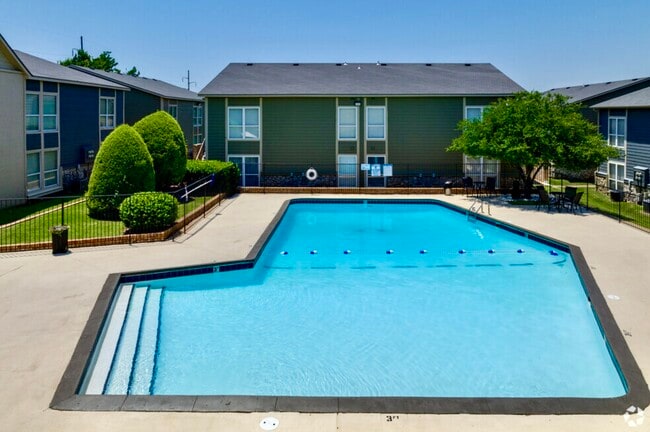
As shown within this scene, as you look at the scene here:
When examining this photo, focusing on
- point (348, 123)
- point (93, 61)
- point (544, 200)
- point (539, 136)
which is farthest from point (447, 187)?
point (93, 61)

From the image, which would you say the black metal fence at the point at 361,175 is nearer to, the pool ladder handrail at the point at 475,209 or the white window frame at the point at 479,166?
the white window frame at the point at 479,166

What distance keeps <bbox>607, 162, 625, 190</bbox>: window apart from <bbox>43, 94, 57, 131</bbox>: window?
25095 millimetres

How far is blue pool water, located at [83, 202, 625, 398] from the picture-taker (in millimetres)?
7570

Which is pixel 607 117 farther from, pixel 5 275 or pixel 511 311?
pixel 5 275

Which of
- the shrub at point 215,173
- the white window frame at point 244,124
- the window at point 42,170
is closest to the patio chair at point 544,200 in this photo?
the shrub at point 215,173

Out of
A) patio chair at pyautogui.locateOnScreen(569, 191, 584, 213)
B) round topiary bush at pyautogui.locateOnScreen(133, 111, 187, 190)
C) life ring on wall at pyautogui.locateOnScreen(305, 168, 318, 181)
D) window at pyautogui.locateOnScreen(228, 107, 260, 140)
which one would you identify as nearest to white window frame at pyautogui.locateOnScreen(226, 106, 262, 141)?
window at pyautogui.locateOnScreen(228, 107, 260, 140)

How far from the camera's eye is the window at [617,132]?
24.8 metres

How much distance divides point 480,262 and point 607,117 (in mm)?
16870

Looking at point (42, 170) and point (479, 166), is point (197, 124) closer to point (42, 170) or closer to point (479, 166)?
point (42, 170)

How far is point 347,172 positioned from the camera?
27672mm

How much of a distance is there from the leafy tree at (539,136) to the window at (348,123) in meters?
6.75

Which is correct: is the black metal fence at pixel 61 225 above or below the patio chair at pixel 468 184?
below

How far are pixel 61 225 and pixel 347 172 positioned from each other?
1594 cm

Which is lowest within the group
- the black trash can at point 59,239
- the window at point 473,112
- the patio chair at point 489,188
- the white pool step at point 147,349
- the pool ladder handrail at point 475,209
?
the white pool step at point 147,349
